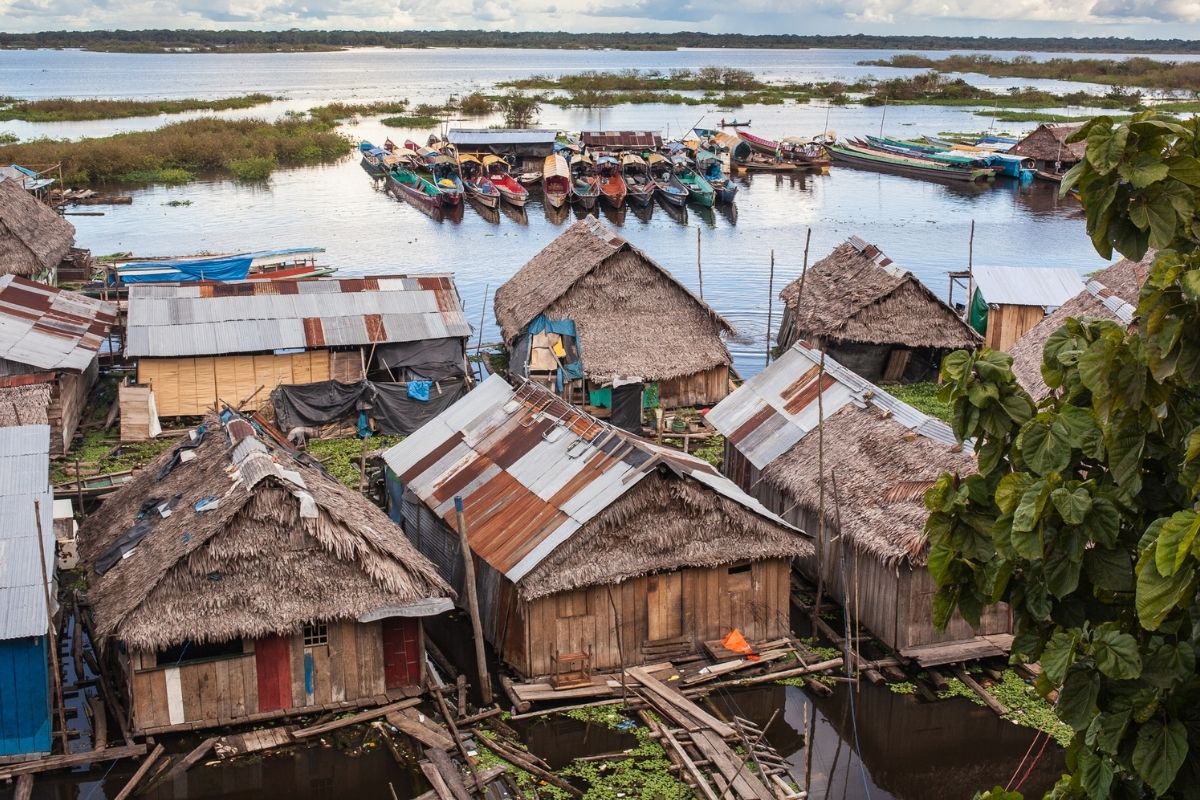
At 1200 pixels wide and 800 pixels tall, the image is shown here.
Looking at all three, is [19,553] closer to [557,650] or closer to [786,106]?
[557,650]

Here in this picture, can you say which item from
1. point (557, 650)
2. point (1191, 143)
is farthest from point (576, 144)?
point (1191, 143)

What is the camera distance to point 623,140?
7312cm

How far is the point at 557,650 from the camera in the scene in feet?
52.2

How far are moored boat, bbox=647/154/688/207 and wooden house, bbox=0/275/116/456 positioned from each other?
35.9 meters

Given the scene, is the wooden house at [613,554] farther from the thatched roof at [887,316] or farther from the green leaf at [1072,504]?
the thatched roof at [887,316]

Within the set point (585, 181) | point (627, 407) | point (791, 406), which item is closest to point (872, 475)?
point (791, 406)

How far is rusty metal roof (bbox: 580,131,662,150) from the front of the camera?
72.4 m

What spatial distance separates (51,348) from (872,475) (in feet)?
57.0

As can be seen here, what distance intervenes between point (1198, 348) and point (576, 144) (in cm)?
6796

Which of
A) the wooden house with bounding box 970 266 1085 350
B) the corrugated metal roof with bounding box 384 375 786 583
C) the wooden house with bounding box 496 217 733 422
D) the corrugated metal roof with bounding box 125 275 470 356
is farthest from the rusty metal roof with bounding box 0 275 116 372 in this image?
the wooden house with bounding box 970 266 1085 350

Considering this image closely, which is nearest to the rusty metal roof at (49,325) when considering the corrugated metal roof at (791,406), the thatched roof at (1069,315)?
the corrugated metal roof at (791,406)

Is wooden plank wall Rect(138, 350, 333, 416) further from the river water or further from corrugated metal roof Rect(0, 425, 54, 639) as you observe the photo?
corrugated metal roof Rect(0, 425, 54, 639)

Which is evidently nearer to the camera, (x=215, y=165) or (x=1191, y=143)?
(x=1191, y=143)

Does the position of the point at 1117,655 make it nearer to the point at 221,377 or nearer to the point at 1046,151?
the point at 221,377
